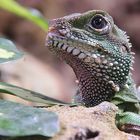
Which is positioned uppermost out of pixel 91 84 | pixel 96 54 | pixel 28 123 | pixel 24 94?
pixel 96 54

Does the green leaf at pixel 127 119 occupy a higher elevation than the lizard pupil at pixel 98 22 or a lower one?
lower

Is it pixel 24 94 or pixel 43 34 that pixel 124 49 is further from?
pixel 43 34

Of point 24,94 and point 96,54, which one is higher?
point 96,54

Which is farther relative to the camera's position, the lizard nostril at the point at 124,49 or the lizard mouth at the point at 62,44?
the lizard nostril at the point at 124,49

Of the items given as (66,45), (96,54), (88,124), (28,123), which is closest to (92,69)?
(96,54)

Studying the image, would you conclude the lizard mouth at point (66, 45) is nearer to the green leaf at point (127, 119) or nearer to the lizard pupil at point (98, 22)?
the lizard pupil at point (98, 22)

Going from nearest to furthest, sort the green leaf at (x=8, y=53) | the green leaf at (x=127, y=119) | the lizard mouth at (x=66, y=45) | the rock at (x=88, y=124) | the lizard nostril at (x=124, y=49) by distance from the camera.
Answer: the rock at (x=88, y=124)
the green leaf at (x=127, y=119)
the green leaf at (x=8, y=53)
the lizard mouth at (x=66, y=45)
the lizard nostril at (x=124, y=49)

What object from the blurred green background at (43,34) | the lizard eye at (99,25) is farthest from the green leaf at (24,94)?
the blurred green background at (43,34)

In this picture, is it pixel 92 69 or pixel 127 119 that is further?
pixel 92 69

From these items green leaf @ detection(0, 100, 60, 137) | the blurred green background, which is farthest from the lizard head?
the blurred green background
